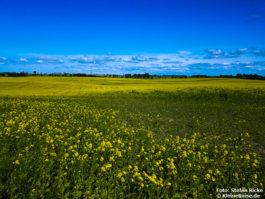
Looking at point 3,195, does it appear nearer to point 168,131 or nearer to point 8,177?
point 8,177

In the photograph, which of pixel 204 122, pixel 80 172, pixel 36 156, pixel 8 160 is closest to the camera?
pixel 80 172

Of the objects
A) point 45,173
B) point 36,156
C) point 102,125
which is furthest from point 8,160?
point 102,125

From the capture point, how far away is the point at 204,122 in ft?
44.7

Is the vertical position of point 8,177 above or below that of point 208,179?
above

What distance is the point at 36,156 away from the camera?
5.79 m

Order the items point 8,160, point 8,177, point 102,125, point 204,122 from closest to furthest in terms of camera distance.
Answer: point 8,177 < point 8,160 < point 102,125 < point 204,122

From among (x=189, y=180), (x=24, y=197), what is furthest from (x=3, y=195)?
(x=189, y=180)

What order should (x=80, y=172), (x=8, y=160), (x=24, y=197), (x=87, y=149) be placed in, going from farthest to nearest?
(x=87, y=149) → (x=8, y=160) → (x=80, y=172) → (x=24, y=197)

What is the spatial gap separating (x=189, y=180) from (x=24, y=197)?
4644 mm

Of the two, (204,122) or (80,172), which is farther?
(204,122)

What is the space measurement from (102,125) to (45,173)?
6.06 m

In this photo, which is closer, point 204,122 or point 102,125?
point 102,125

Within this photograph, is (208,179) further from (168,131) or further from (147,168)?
(168,131)

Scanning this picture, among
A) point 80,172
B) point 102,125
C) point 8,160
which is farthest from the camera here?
point 102,125
